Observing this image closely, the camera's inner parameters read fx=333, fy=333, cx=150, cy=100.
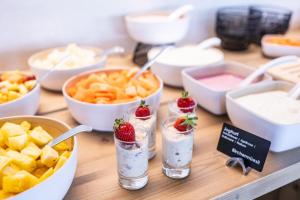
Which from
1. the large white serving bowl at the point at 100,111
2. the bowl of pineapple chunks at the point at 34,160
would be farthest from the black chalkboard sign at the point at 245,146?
the bowl of pineapple chunks at the point at 34,160

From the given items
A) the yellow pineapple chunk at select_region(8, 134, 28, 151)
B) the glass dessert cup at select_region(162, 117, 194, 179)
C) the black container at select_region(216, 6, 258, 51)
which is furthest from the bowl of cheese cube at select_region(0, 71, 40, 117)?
the black container at select_region(216, 6, 258, 51)

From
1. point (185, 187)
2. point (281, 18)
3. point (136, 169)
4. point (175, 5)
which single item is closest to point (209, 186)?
point (185, 187)

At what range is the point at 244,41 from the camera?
4.72 feet

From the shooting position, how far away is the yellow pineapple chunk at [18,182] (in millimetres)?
550

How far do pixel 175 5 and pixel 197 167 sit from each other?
95cm

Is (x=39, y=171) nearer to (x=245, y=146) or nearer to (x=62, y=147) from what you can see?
(x=62, y=147)

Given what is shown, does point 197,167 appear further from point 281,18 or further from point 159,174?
point 281,18

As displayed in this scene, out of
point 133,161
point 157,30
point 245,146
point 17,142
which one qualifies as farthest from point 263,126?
point 157,30

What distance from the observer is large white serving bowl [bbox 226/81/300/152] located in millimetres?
708

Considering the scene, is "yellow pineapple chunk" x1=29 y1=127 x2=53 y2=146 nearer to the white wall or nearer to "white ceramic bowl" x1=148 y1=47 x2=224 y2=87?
"white ceramic bowl" x1=148 y1=47 x2=224 y2=87

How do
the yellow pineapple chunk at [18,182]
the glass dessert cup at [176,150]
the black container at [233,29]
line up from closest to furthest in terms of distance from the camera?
the yellow pineapple chunk at [18,182] → the glass dessert cup at [176,150] → the black container at [233,29]

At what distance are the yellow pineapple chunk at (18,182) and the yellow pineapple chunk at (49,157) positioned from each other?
0.19ft

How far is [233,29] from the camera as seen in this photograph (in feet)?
4.75

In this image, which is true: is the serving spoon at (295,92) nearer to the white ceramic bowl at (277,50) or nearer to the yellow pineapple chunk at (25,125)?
the white ceramic bowl at (277,50)
